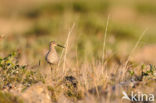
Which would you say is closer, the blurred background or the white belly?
the white belly

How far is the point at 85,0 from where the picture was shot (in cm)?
2005

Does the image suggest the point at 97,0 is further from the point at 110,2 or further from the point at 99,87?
the point at 99,87

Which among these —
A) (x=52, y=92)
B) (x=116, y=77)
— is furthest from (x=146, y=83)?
(x=52, y=92)

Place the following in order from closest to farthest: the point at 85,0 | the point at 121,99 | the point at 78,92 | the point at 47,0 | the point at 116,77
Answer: the point at 121,99
the point at 78,92
the point at 116,77
the point at 85,0
the point at 47,0

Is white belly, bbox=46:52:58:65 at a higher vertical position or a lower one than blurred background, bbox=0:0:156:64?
higher

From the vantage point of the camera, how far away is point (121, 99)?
358 cm

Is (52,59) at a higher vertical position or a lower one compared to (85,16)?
higher

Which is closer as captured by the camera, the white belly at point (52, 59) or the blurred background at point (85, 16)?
the white belly at point (52, 59)

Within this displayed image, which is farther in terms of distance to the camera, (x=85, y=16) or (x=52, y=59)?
(x=85, y=16)

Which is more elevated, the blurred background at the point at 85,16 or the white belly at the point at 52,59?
the white belly at the point at 52,59

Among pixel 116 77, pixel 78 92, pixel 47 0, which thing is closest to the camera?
pixel 78 92

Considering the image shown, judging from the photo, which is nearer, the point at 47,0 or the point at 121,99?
the point at 121,99

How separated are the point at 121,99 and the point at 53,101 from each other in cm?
73

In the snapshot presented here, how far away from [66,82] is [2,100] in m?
0.78
